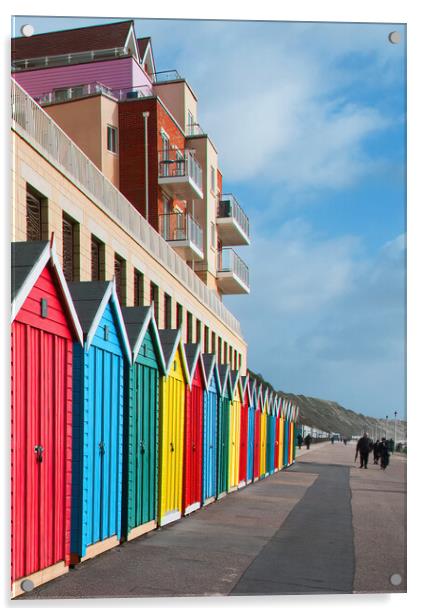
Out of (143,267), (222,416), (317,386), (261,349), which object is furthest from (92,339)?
(222,416)

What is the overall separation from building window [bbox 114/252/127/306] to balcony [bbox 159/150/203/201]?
0.81 meters

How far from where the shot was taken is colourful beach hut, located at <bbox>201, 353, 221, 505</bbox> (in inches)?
464

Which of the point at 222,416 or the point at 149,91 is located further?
the point at 222,416

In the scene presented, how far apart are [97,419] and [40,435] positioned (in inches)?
51.4

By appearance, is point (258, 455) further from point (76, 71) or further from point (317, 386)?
point (76, 71)

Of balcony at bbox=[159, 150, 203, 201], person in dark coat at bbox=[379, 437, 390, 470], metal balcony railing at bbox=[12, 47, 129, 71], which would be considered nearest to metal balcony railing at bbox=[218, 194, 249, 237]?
balcony at bbox=[159, 150, 203, 201]

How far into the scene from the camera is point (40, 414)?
23.3 ft

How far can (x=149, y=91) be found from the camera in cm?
856

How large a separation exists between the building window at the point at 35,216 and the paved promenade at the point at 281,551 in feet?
9.07

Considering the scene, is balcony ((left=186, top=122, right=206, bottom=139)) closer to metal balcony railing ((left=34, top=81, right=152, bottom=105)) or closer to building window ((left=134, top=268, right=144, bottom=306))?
metal balcony railing ((left=34, top=81, right=152, bottom=105))

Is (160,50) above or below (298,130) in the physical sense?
above

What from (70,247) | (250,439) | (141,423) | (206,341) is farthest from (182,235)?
(250,439)

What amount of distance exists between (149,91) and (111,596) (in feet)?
15.1

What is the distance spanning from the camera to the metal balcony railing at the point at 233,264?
8.44 meters
